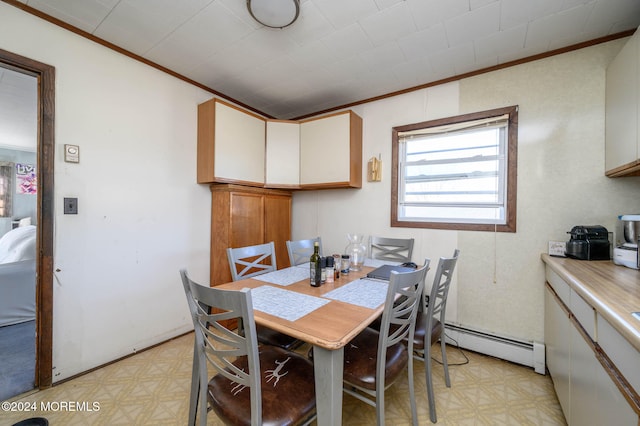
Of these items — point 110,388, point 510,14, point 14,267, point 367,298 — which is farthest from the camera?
point 14,267

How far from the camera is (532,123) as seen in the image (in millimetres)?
2092

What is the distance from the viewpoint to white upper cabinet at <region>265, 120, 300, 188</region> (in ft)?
9.84

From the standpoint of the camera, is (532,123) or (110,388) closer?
(110,388)

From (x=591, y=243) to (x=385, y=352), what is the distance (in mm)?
1691

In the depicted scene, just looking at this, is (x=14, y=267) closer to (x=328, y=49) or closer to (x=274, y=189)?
(x=274, y=189)

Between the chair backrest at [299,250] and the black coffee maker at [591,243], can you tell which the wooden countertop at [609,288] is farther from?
the chair backrest at [299,250]

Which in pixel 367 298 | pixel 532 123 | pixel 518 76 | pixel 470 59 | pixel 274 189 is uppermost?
pixel 470 59

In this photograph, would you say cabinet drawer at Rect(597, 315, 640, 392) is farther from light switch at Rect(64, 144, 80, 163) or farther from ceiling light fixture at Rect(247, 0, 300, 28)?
light switch at Rect(64, 144, 80, 163)

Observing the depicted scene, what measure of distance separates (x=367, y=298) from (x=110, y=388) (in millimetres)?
1957

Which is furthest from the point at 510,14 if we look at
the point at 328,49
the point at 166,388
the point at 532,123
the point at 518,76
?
the point at 166,388

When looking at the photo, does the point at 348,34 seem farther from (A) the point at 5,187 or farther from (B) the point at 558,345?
(A) the point at 5,187

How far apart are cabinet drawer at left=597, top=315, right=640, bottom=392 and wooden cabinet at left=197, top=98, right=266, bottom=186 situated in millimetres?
2722

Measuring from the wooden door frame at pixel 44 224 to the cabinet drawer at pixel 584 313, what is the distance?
314 cm

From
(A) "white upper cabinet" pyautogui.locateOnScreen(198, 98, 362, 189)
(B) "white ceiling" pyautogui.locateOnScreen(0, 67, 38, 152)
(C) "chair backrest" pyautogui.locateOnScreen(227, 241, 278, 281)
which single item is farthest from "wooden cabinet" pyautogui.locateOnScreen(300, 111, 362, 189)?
(B) "white ceiling" pyautogui.locateOnScreen(0, 67, 38, 152)
